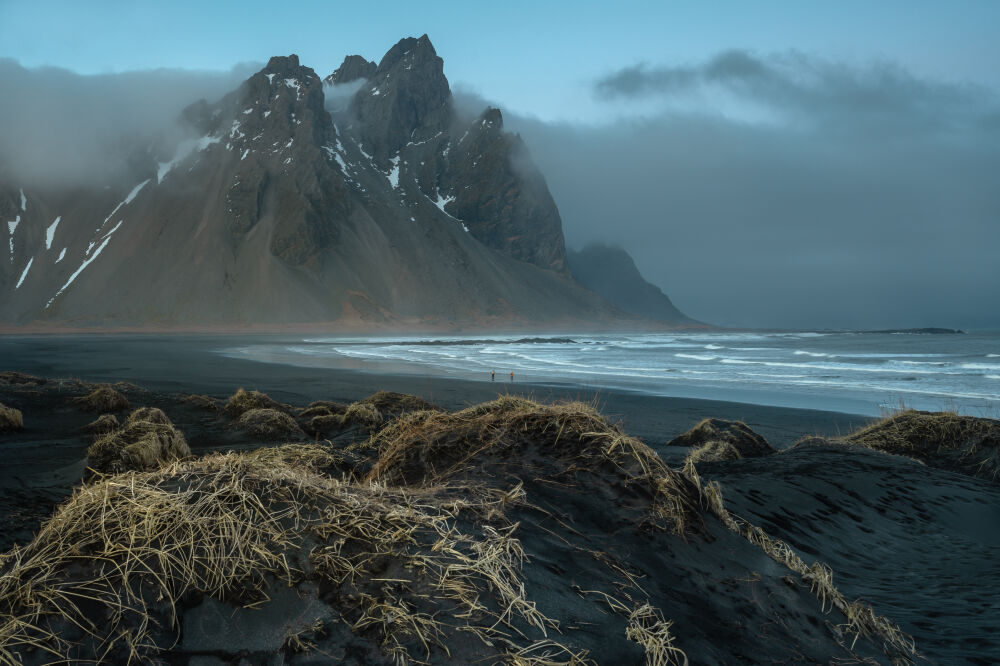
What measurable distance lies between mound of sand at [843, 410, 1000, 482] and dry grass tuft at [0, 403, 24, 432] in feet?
46.1

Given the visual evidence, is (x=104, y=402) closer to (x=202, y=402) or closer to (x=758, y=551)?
(x=202, y=402)

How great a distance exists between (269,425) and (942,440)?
11.8m

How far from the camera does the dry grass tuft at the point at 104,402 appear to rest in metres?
12.7

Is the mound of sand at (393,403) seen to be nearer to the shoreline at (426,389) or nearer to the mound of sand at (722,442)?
the shoreline at (426,389)

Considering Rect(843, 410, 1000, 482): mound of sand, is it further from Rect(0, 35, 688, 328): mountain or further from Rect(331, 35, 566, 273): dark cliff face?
Rect(331, 35, 566, 273): dark cliff face

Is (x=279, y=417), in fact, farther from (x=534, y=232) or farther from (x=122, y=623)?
(x=534, y=232)

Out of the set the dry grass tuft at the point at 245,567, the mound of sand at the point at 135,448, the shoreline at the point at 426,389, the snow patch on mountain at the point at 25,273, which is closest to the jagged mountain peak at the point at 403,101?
the snow patch on mountain at the point at 25,273

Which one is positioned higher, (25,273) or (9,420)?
(25,273)

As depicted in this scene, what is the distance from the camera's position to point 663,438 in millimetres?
13852

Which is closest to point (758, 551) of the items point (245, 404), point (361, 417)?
point (361, 417)

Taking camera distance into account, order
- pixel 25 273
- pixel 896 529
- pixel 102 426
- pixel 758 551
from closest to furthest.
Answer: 1. pixel 758 551
2. pixel 896 529
3. pixel 102 426
4. pixel 25 273

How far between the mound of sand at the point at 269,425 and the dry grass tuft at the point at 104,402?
123 inches

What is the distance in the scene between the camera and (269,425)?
11.3m

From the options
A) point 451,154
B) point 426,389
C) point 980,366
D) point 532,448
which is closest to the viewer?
point 532,448
